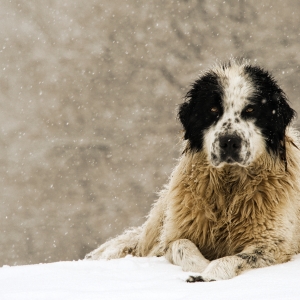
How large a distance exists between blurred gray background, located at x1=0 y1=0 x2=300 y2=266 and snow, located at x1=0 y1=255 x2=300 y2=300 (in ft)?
63.7

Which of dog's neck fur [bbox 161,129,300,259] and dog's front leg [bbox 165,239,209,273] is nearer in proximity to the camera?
dog's front leg [bbox 165,239,209,273]

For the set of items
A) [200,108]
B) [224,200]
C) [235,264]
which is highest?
[200,108]

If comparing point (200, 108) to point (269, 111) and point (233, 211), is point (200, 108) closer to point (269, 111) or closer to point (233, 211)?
point (269, 111)

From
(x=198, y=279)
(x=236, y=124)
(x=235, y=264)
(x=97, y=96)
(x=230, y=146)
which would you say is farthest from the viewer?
(x=97, y=96)

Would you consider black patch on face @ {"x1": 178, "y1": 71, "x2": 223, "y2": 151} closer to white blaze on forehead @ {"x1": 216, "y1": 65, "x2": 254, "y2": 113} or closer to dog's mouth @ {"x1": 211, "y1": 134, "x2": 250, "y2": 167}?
white blaze on forehead @ {"x1": 216, "y1": 65, "x2": 254, "y2": 113}

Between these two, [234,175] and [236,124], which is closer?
[236,124]

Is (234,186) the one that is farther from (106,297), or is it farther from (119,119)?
(119,119)

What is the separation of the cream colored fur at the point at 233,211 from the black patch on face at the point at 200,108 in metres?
0.15

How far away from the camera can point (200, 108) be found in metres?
4.42


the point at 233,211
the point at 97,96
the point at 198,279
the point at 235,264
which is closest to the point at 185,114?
the point at 233,211

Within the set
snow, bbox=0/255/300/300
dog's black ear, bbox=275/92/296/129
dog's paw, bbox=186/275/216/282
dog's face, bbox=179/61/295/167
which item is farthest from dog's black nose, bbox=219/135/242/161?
→ dog's paw, bbox=186/275/216/282

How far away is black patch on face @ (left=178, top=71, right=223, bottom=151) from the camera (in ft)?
14.1

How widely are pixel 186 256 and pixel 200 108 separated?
1219 millimetres

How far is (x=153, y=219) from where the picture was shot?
16.4 ft
